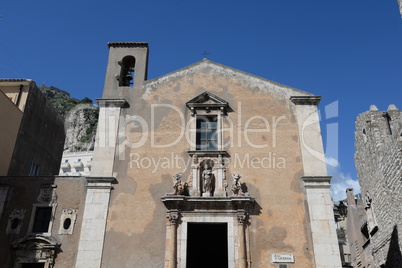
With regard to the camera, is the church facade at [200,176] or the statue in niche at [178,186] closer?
the church facade at [200,176]

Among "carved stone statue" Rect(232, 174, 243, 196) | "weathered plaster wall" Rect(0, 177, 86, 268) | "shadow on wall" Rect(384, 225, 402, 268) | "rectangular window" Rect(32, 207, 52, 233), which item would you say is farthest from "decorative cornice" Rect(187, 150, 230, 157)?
"shadow on wall" Rect(384, 225, 402, 268)

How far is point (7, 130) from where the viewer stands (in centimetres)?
1698

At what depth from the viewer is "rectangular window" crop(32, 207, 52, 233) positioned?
13.6m

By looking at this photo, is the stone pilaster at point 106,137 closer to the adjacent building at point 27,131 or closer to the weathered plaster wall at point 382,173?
the adjacent building at point 27,131

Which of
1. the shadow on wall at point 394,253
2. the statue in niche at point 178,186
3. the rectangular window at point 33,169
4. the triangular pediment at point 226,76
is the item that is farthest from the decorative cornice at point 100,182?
the shadow on wall at point 394,253

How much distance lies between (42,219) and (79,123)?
71131mm

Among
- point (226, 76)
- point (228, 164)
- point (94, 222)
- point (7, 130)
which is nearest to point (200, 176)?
point (228, 164)

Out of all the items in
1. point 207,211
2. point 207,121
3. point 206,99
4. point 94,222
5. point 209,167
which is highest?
point 206,99

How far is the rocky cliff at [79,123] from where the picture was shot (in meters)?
77.4

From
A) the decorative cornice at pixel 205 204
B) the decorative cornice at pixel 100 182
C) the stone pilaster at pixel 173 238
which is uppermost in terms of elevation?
the decorative cornice at pixel 100 182

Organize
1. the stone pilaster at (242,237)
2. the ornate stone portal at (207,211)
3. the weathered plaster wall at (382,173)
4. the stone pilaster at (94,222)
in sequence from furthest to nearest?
the weathered plaster wall at (382,173) < the stone pilaster at (94,222) < the ornate stone portal at (207,211) < the stone pilaster at (242,237)

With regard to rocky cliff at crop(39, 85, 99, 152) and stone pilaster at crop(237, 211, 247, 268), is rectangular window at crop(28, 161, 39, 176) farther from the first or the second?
rocky cliff at crop(39, 85, 99, 152)

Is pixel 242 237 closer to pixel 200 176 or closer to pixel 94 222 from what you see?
pixel 200 176

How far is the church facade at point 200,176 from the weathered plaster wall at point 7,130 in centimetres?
403
